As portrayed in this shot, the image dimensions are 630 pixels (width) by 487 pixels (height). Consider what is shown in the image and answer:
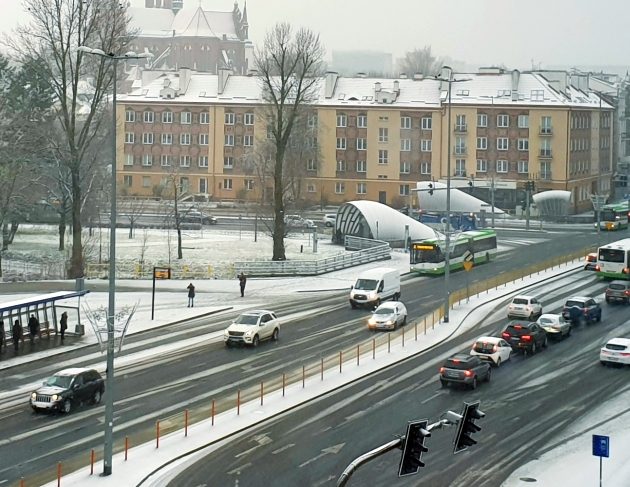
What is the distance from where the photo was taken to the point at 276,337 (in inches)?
1629

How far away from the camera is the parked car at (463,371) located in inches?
1276

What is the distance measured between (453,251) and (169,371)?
98.8 feet

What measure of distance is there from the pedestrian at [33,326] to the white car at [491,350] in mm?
16926

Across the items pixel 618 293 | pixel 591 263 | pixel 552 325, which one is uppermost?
pixel 591 263

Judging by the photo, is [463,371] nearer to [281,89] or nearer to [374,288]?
[374,288]

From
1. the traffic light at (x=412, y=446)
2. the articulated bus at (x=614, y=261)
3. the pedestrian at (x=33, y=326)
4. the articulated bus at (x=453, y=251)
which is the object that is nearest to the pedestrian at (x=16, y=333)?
the pedestrian at (x=33, y=326)

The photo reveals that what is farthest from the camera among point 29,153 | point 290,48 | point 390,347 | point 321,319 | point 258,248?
point 258,248


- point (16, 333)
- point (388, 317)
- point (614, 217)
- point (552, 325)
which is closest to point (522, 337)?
point (552, 325)

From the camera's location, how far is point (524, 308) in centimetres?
4588

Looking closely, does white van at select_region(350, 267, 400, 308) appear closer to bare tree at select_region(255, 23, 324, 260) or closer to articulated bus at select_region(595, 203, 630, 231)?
bare tree at select_region(255, 23, 324, 260)

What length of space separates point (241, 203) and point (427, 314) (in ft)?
196

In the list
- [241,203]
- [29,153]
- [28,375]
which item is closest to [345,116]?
[241,203]

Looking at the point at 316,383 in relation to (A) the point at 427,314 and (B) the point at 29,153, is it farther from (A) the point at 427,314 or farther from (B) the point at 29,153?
(B) the point at 29,153

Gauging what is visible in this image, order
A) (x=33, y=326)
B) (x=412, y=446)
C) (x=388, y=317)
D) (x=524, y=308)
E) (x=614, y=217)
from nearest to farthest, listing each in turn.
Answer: (x=412, y=446), (x=33, y=326), (x=388, y=317), (x=524, y=308), (x=614, y=217)
